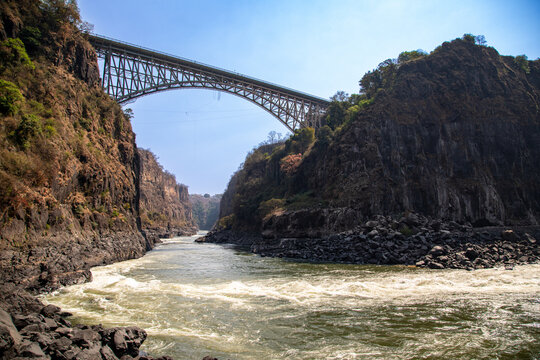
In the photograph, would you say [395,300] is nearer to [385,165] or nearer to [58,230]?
[58,230]

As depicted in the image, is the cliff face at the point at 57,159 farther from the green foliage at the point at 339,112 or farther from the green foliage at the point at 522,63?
the green foliage at the point at 522,63

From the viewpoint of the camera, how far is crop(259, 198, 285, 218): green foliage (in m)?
48.7

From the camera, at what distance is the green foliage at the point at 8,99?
17.0 m

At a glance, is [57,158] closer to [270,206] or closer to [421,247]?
[421,247]

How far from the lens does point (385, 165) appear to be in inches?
1588

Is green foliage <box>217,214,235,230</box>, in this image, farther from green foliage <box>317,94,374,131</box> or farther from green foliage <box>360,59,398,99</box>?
green foliage <box>360,59,398,99</box>

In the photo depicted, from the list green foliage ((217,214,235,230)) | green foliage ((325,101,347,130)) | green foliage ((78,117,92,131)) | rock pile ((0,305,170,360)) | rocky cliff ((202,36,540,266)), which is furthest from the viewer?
green foliage ((217,214,235,230))

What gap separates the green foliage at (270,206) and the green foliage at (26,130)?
3373cm

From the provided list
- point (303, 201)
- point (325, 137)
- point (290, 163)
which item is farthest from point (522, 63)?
point (303, 201)

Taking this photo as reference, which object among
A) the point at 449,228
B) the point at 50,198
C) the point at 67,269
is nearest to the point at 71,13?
the point at 50,198

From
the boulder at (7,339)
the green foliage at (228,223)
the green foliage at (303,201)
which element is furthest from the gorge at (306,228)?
the green foliage at (228,223)

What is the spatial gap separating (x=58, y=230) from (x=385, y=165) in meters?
35.2

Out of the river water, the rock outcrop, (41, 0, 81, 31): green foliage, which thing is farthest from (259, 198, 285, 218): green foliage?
the rock outcrop

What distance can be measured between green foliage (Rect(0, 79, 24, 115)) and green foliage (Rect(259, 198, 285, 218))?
113 feet
